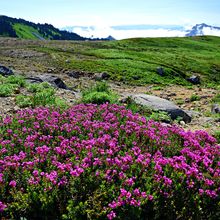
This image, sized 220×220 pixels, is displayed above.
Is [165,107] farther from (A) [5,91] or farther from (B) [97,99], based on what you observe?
(A) [5,91]

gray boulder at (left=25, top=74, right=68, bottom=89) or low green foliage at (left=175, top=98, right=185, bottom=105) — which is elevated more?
gray boulder at (left=25, top=74, right=68, bottom=89)

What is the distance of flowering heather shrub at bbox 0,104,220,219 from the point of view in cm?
582

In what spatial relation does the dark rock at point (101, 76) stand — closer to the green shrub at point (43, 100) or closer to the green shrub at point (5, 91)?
the green shrub at point (5, 91)

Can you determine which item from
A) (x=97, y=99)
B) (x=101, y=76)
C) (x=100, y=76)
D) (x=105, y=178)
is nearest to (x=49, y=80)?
(x=97, y=99)

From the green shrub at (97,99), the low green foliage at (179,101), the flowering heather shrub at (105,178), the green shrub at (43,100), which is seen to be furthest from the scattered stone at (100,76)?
the flowering heather shrub at (105,178)

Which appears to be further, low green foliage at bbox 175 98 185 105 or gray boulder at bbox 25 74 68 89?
low green foliage at bbox 175 98 185 105

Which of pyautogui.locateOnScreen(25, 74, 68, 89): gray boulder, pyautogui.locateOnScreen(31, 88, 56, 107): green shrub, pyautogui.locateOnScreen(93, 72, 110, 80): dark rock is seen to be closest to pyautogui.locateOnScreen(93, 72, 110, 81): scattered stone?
pyautogui.locateOnScreen(93, 72, 110, 80): dark rock

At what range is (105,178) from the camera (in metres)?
6.33

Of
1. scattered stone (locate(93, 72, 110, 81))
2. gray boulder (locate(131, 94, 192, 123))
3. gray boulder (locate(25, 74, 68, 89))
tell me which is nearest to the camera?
gray boulder (locate(131, 94, 192, 123))

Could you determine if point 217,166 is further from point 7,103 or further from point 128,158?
point 7,103

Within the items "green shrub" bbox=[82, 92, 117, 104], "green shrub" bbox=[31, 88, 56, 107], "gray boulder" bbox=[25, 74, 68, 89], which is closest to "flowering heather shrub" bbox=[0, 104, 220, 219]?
"green shrub" bbox=[31, 88, 56, 107]

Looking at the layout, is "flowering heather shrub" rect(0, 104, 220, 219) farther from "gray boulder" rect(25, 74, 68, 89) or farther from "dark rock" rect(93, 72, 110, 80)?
"dark rock" rect(93, 72, 110, 80)

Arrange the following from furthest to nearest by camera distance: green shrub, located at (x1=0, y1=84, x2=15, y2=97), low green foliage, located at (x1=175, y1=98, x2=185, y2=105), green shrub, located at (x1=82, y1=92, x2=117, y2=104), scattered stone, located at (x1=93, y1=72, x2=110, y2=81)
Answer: scattered stone, located at (x1=93, y1=72, x2=110, y2=81) < low green foliage, located at (x1=175, y1=98, x2=185, y2=105) < green shrub, located at (x1=0, y1=84, x2=15, y2=97) < green shrub, located at (x1=82, y1=92, x2=117, y2=104)

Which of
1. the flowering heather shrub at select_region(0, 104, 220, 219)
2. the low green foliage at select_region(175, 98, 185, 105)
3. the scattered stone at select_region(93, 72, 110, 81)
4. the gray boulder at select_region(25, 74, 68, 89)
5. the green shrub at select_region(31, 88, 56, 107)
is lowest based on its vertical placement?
the scattered stone at select_region(93, 72, 110, 81)
